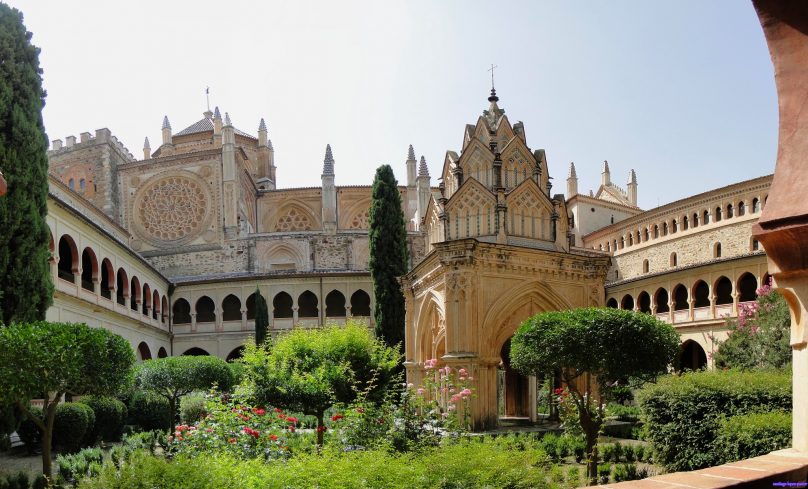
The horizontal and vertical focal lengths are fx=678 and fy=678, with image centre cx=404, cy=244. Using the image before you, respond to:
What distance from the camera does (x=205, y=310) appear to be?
40.9 metres

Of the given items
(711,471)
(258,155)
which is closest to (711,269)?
(711,471)

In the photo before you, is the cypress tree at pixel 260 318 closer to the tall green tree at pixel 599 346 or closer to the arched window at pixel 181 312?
the arched window at pixel 181 312

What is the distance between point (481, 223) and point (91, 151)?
33827 mm

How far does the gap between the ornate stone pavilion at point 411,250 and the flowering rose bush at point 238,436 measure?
6.67 meters

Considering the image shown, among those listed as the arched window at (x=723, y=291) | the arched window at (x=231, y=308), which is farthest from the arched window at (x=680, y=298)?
the arched window at (x=231, y=308)

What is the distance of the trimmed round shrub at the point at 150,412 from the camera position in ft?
79.8

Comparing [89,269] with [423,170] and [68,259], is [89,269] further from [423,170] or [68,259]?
[423,170]

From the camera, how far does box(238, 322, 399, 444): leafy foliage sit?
13016 millimetres

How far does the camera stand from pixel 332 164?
154 feet

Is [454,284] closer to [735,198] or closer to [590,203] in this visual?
[735,198]

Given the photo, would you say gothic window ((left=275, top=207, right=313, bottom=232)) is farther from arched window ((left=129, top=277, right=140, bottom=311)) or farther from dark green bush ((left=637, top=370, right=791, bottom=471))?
dark green bush ((left=637, top=370, right=791, bottom=471))

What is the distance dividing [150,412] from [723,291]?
26391mm

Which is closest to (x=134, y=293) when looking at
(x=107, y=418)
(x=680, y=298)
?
(x=107, y=418)

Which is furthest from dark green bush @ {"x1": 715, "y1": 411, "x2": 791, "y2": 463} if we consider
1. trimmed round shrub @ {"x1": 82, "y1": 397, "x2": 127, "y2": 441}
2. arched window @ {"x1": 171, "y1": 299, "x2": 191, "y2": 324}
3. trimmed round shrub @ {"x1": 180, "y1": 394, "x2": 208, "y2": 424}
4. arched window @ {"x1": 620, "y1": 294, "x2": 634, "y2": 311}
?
arched window @ {"x1": 171, "y1": 299, "x2": 191, "y2": 324}
